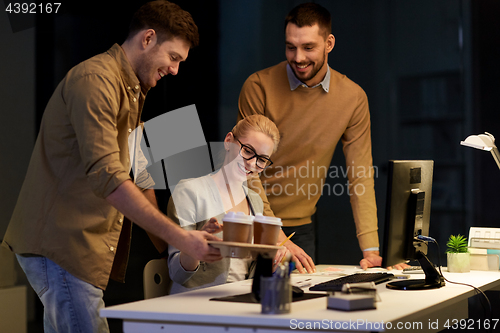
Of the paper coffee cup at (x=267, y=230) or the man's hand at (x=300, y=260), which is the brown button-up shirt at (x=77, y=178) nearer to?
the paper coffee cup at (x=267, y=230)

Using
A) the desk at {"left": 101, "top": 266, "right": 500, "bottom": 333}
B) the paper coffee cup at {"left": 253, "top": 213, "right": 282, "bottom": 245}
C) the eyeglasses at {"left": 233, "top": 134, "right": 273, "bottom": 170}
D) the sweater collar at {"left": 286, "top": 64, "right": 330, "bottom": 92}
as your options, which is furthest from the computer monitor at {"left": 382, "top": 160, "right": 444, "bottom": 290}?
the sweater collar at {"left": 286, "top": 64, "right": 330, "bottom": 92}

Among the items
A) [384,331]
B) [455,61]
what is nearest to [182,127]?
[455,61]

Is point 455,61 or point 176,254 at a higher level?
point 455,61

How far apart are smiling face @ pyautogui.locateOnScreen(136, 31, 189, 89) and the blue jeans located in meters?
0.76

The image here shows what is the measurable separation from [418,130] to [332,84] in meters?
1.11

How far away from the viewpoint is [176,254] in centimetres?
195

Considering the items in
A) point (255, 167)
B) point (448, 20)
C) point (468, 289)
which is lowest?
point (468, 289)

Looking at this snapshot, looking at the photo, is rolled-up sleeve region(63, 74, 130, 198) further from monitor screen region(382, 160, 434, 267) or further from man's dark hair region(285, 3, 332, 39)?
man's dark hair region(285, 3, 332, 39)

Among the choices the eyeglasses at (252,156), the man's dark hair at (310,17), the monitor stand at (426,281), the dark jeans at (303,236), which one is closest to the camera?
the monitor stand at (426,281)

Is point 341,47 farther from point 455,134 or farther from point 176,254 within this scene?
point 176,254

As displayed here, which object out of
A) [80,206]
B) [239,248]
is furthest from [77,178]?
[239,248]

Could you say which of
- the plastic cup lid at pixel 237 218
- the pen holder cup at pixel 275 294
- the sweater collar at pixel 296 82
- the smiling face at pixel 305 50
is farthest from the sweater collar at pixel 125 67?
the sweater collar at pixel 296 82

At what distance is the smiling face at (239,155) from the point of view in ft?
7.42

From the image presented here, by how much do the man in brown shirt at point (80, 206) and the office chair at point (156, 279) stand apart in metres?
0.25
